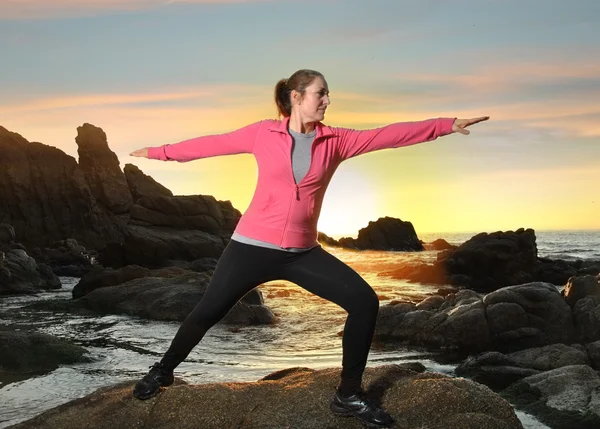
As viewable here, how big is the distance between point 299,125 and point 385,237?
108895 mm

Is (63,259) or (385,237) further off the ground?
(63,259)

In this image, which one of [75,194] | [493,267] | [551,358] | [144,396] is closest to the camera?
[144,396]

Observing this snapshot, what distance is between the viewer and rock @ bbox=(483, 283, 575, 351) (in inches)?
619

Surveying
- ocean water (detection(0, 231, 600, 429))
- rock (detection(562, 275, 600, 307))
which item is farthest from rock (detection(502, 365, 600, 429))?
rock (detection(562, 275, 600, 307))

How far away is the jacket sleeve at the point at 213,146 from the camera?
19.9ft

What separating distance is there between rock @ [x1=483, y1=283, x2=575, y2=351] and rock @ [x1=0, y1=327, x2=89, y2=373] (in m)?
8.93

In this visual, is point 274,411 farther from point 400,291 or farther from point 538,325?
point 400,291

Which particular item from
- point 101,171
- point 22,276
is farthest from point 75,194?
point 22,276

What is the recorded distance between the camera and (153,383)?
20.6 ft

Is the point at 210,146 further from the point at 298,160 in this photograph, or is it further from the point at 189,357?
the point at 189,357

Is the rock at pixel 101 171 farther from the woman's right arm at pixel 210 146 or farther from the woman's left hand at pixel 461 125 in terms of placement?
the woman's left hand at pixel 461 125

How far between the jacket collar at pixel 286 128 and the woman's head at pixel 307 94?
0.09m

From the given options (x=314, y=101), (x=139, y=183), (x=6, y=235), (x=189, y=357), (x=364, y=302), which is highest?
(x=139, y=183)

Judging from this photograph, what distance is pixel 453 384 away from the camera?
6.34 m
